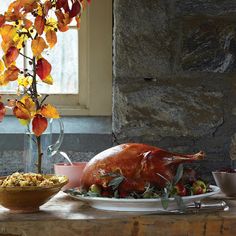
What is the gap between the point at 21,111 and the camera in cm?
125

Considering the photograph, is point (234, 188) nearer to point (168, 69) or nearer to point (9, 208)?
point (168, 69)

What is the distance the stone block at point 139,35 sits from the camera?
1.52 metres

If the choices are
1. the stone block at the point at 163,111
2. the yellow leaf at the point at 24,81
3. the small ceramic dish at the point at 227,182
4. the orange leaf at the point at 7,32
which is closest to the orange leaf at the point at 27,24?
the orange leaf at the point at 7,32

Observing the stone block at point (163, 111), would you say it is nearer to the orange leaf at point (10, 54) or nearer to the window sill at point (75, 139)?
the window sill at point (75, 139)

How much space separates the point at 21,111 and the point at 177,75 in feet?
1.67

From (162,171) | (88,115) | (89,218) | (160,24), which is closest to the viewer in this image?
→ (89,218)

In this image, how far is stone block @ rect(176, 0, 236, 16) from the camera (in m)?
1.52

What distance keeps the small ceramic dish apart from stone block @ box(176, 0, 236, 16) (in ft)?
1.62

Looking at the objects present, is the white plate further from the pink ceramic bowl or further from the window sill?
the window sill

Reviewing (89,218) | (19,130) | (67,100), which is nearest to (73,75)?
(67,100)

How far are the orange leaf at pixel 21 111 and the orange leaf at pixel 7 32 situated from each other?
165 mm

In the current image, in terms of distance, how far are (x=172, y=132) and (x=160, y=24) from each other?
12.5 inches

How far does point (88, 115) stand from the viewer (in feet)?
5.68

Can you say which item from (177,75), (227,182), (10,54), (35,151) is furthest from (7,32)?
(227,182)
